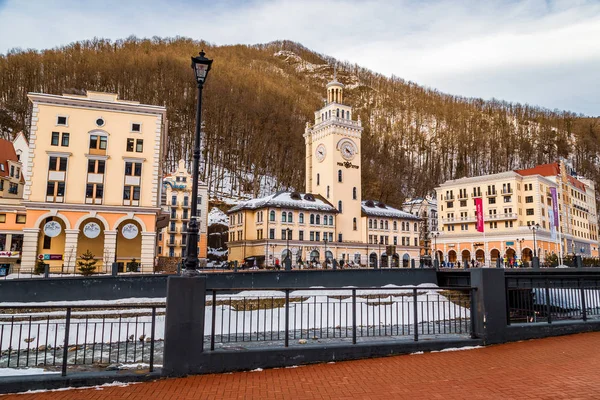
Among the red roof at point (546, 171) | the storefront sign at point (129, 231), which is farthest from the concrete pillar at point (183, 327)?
the red roof at point (546, 171)

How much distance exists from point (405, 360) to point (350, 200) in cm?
6456

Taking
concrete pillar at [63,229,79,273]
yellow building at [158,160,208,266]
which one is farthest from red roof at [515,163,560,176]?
concrete pillar at [63,229,79,273]

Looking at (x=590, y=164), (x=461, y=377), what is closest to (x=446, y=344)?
(x=461, y=377)

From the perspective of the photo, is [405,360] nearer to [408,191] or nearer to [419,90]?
[408,191]

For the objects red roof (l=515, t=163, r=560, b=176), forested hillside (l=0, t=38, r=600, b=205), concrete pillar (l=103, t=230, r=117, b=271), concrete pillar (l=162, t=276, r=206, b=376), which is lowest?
concrete pillar (l=162, t=276, r=206, b=376)

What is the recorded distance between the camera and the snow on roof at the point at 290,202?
206 feet

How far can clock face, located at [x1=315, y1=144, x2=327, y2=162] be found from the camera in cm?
7688

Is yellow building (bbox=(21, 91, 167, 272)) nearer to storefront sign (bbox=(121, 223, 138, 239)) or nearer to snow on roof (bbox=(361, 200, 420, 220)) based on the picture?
storefront sign (bbox=(121, 223, 138, 239))

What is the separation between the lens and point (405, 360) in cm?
918

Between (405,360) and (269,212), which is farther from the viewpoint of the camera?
(269,212)

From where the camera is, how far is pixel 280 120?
133m

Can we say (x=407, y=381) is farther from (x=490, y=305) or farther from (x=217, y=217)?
(x=217, y=217)

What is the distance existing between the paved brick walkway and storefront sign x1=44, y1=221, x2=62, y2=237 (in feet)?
115

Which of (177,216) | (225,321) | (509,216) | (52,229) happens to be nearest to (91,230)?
(52,229)
